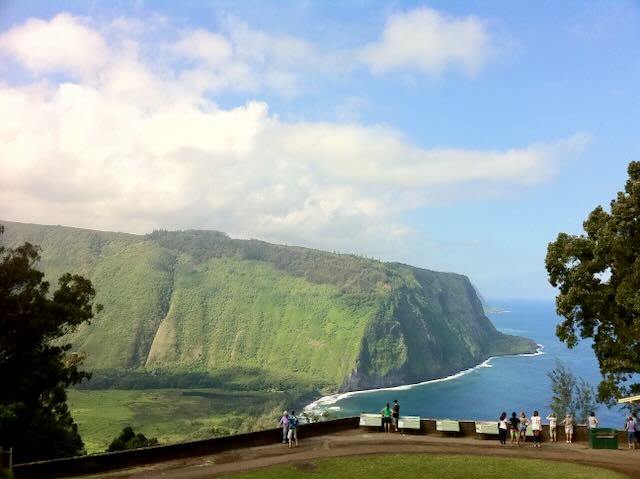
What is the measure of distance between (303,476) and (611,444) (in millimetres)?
13650

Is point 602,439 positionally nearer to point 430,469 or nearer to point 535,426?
point 535,426

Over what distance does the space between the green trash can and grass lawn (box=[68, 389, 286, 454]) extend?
109347 millimetres

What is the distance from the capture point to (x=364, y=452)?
21.2 metres

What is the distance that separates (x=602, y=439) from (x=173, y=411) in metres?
155

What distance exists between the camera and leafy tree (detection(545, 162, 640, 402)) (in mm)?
23938

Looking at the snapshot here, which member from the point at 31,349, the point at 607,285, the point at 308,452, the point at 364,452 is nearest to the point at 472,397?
the point at 607,285

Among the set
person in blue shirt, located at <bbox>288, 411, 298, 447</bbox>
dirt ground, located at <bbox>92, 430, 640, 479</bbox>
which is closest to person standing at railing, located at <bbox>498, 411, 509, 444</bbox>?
dirt ground, located at <bbox>92, 430, 640, 479</bbox>

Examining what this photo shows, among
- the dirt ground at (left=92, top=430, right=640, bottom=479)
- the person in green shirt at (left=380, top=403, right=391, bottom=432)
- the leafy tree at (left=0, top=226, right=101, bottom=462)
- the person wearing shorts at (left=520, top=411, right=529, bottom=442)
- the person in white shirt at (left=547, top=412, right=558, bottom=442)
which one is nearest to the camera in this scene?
the dirt ground at (left=92, top=430, right=640, bottom=479)

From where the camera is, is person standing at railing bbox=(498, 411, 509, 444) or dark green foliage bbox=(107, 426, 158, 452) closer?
person standing at railing bbox=(498, 411, 509, 444)

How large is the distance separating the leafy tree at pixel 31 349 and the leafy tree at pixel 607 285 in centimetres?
2753

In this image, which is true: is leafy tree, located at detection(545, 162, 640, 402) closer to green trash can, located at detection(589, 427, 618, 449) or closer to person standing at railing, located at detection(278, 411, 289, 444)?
green trash can, located at detection(589, 427, 618, 449)

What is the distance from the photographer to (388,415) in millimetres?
25422

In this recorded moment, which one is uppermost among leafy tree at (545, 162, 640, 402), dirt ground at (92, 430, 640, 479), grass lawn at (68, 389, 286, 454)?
leafy tree at (545, 162, 640, 402)

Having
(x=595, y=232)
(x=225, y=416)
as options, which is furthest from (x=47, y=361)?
(x=225, y=416)
